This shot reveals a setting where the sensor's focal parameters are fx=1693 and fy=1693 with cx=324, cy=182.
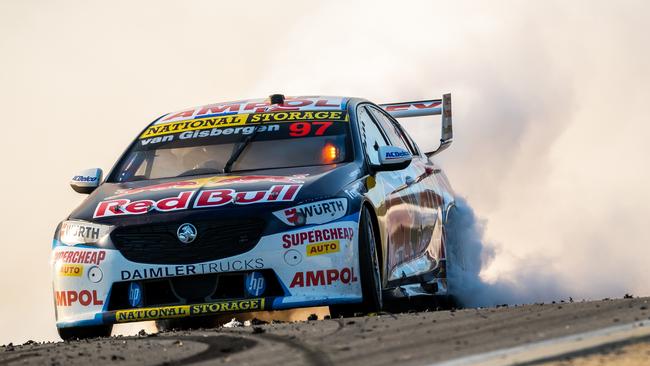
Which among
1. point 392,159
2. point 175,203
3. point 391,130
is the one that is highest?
point 391,130

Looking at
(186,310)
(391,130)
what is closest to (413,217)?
(391,130)

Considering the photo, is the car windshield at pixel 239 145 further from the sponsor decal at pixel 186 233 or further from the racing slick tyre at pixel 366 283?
the sponsor decal at pixel 186 233

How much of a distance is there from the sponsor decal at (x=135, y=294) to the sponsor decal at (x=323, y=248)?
96 centimetres

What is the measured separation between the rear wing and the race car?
8.68 feet

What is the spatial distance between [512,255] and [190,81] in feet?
74.5

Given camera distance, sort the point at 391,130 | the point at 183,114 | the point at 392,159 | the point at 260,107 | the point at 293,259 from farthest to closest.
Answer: the point at 391,130
the point at 183,114
the point at 260,107
the point at 392,159
the point at 293,259

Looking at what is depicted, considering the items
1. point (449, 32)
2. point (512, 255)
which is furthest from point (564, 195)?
point (512, 255)

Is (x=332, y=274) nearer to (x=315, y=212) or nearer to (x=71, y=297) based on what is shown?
(x=315, y=212)

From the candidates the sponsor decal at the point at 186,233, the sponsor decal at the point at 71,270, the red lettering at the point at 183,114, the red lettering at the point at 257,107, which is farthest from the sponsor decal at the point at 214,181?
the red lettering at the point at 183,114

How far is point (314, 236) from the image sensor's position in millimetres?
9062

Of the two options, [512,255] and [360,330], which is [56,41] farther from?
[360,330]

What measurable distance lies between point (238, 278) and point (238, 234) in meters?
0.24

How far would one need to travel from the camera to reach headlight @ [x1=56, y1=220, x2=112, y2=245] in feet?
30.5

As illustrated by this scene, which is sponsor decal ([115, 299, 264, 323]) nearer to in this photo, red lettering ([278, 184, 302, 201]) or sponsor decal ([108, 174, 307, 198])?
red lettering ([278, 184, 302, 201])
